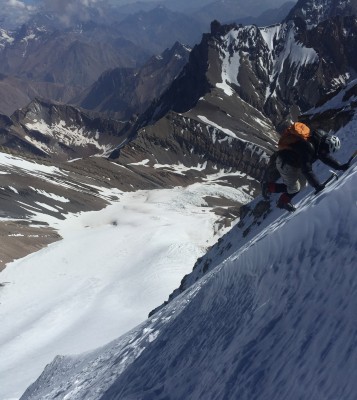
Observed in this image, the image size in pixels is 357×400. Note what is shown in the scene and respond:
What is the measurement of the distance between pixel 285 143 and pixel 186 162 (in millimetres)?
162922

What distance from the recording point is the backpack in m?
10.6

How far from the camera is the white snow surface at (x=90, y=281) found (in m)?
42.4

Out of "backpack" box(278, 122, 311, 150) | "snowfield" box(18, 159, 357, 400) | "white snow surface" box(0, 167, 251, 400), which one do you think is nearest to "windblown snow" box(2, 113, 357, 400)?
"snowfield" box(18, 159, 357, 400)

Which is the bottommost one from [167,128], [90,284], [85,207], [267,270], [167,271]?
[267,270]

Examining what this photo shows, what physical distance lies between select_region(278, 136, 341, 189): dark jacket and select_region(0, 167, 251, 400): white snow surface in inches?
1038

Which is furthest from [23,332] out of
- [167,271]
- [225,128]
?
[225,128]

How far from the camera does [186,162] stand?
17350 cm

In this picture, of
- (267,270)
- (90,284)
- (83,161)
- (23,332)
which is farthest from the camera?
(83,161)

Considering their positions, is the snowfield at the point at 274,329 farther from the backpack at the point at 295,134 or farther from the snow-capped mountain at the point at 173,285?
the backpack at the point at 295,134

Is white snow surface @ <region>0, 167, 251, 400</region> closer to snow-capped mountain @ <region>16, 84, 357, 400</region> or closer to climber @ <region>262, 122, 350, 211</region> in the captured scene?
snow-capped mountain @ <region>16, 84, 357, 400</region>

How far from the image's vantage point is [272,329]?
28.0 feet

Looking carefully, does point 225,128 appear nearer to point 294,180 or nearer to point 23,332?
point 23,332

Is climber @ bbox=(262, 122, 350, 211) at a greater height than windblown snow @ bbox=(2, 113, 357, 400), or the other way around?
climber @ bbox=(262, 122, 350, 211)

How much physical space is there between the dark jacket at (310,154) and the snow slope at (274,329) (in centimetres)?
119
